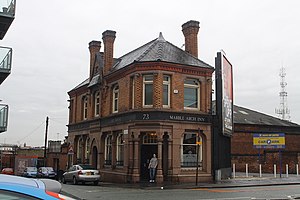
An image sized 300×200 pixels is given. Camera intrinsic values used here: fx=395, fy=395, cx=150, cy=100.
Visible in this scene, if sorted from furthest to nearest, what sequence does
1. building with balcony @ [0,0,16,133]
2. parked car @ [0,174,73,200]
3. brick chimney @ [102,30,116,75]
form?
1. brick chimney @ [102,30,116,75]
2. building with balcony @ [0,0,16,133]
3. parked car @ [0,174,73,200]

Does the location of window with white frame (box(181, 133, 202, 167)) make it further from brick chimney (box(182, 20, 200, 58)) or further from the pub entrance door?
brick chimney (box(182, 20, 200, 58))

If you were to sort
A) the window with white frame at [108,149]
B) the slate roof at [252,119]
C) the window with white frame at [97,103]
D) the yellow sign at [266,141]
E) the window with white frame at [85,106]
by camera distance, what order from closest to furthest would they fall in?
the yellow sign at [266,141], the window with white frame at [108,149], the window with white frame at [97,103], the window with white frame at [85,106], the slate roof at [252,119]

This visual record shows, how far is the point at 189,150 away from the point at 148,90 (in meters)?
4.74

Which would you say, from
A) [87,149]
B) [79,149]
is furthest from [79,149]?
[87,149]

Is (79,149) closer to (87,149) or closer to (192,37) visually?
(87,149)

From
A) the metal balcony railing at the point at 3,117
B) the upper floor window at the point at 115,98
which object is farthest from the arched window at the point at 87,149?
the metal balcony railing at the point at 3,117

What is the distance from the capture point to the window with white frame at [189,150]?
25453 mm

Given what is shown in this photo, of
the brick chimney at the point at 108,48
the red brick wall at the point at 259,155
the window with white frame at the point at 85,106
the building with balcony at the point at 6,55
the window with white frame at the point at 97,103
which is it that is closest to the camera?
the building with balcony at the point at 6,55

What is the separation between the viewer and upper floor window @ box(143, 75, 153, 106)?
25.4 m

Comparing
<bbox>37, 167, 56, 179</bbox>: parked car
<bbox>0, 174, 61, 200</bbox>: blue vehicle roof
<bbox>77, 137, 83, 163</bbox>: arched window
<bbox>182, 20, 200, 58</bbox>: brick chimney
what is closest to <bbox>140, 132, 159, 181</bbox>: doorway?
Answer: <bbox>182, 20, 200, 58</bbox>: brick chimney

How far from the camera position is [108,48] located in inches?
1179

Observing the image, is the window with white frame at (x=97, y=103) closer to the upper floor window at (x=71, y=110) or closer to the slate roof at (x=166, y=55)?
the slate roof at (x=166, y=55)

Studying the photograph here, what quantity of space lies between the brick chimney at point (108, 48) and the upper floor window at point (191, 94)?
22.5 ft

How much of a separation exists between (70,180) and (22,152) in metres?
43.6
